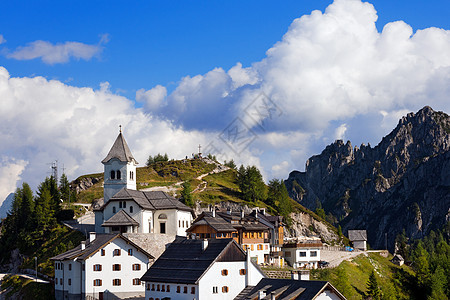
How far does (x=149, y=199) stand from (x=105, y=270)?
955 inches

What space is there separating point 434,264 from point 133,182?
74.7 m

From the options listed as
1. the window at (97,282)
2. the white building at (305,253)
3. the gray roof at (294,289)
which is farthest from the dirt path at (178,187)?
the gray roof at (294,289)

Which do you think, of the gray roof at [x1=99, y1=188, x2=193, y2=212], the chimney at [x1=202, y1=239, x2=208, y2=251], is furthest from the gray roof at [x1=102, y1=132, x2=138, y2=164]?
the chimney at [x1=202, y1=239, x2=208, y2=251]

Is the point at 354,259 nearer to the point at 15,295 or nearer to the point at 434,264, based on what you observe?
the point at 434,264

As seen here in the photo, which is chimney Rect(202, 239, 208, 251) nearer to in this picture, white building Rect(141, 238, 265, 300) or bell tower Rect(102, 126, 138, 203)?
white building Rect(141, 238, 265, 300)

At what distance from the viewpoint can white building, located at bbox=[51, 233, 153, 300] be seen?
7712 cm

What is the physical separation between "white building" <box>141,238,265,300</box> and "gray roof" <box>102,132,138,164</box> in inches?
1424

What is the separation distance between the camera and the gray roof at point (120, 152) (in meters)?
105

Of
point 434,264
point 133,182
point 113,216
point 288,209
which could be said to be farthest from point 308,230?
point 113,216

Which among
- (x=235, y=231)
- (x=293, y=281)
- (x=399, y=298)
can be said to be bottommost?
(x=399, y=298)

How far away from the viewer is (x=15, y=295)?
84.7 meters

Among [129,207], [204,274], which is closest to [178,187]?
[129,207]

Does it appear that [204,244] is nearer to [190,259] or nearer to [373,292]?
[190,259]

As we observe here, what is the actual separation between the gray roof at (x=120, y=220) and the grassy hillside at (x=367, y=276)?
3199 centimetres
